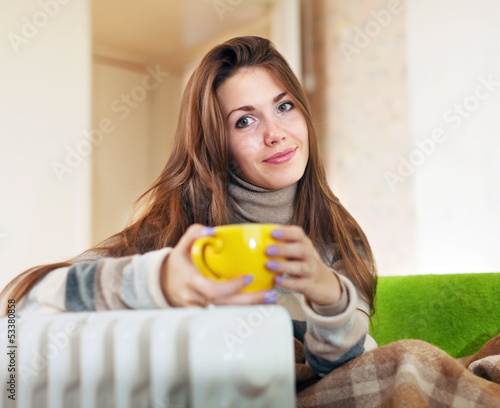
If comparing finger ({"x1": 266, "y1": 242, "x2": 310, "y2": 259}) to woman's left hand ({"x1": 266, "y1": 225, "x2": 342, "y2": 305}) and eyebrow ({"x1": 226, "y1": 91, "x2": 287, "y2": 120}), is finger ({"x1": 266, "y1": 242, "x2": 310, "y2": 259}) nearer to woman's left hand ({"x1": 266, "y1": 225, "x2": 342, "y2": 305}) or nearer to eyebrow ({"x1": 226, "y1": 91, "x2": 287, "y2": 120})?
woman's left hand ({"x1": 266, "y1": 225, "x2": 342, "y2": 305})

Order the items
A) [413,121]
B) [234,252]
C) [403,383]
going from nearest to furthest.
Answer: [234,252] → [403,383] → [413,121]

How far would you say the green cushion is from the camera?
112cm

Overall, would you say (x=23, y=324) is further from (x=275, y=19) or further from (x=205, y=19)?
(x=205, y=19)

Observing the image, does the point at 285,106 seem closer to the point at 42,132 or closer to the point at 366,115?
the point at 42,132

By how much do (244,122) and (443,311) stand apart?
0.56 meters

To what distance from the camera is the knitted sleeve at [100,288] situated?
0.62 metres

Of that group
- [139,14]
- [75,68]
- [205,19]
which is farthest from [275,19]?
[75,68]

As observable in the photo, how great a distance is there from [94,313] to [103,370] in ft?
0.20

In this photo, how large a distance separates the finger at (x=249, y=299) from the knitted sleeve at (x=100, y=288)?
7 centimetres

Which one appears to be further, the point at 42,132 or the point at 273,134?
the point at 42,132

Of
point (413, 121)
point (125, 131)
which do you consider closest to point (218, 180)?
point (413, 121)

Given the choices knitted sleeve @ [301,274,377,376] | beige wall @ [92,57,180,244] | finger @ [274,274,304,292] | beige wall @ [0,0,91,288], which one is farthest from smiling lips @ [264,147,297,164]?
beige wall @ [92,57,180,244]

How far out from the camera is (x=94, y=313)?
2.02ft

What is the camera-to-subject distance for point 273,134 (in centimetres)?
108
